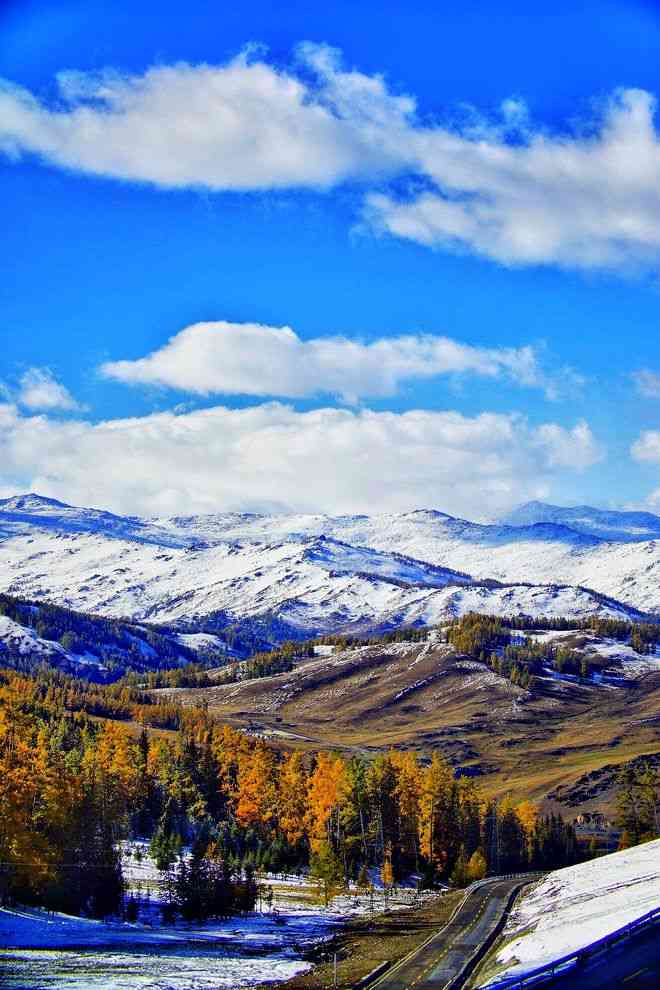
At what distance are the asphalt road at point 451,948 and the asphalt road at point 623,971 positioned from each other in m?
10.8

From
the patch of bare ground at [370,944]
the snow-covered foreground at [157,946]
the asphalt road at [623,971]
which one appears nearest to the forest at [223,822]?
the snow-covered foreground at [157,946]

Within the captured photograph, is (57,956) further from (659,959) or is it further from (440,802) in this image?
(440,802)

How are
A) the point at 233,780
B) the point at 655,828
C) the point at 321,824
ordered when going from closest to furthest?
the point at 321,824 → the point at 655,828 → the point at 233,780

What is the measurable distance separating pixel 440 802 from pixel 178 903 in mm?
48412

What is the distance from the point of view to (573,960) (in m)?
59.9

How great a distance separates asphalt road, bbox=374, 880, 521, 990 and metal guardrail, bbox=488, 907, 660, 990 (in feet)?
27.0

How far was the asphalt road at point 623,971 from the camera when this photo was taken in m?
54.0

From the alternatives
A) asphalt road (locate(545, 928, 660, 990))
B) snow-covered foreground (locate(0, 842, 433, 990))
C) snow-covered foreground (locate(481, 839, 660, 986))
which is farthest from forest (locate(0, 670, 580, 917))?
asphalt road (locate(545, 928, 660, 990))

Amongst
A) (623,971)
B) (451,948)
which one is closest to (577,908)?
(451,948)

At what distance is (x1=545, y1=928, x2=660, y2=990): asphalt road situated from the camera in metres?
54.0

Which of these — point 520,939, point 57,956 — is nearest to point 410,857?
point 520,939

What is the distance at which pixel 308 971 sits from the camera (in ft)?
239

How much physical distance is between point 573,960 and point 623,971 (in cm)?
387

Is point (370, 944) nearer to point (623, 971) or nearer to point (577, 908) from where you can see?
point (577, 908)
